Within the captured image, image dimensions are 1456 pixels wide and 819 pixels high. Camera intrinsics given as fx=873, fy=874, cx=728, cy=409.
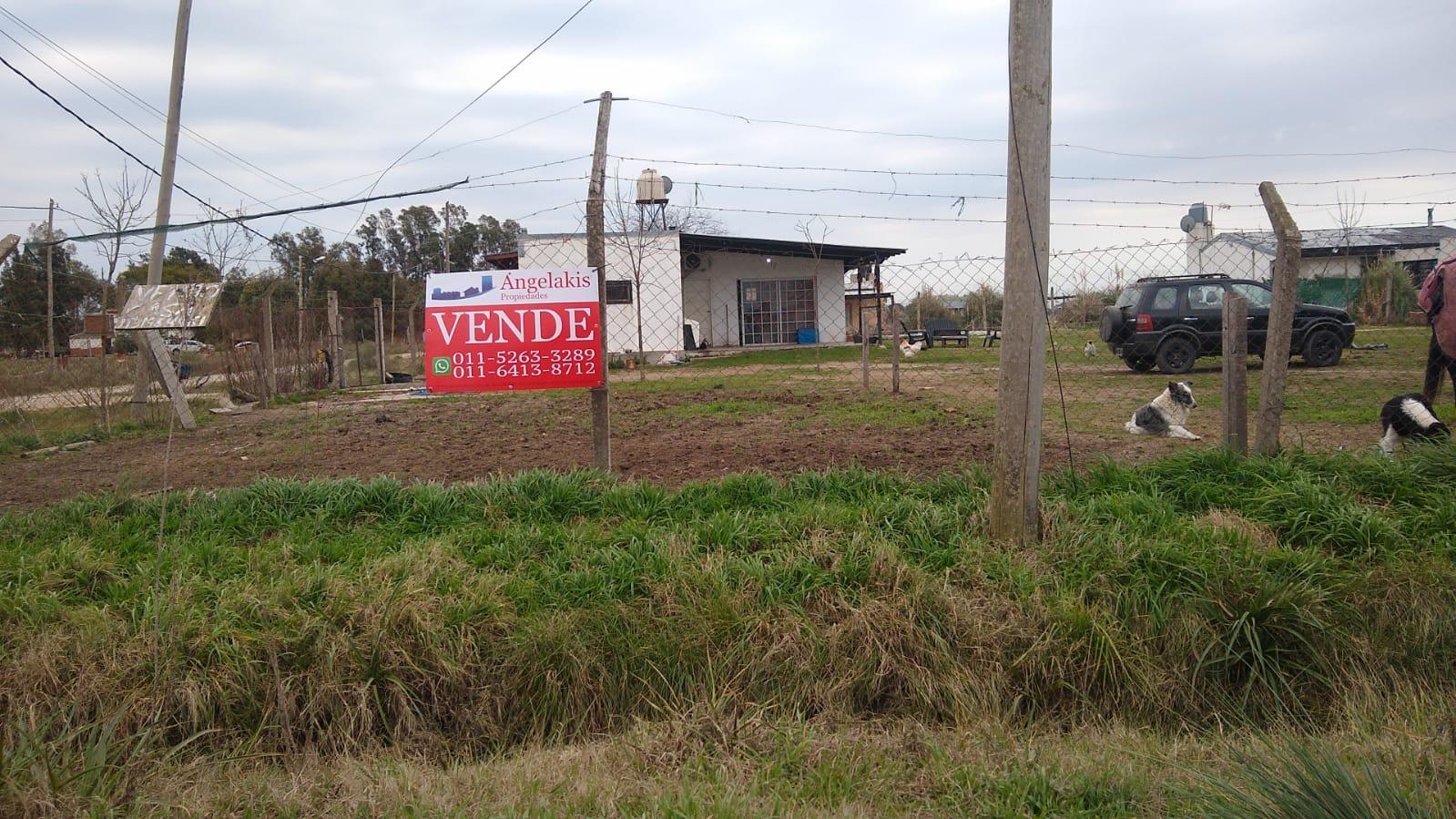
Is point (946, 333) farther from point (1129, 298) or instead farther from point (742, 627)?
point (742, 627)

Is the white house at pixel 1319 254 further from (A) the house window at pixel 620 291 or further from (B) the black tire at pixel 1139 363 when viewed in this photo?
(A) the house window at pixel 620 291

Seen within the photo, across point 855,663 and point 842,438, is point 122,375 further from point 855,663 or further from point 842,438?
point 855,663

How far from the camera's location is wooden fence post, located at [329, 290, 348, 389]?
54.7 feet

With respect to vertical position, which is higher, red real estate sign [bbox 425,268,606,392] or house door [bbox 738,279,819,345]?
house door [bbox 738,279,819,345]

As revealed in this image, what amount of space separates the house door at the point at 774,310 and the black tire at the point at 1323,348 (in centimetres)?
1438

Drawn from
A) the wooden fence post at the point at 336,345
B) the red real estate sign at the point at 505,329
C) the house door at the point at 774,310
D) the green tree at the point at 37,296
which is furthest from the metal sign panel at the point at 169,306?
the house door at the point at 774,310

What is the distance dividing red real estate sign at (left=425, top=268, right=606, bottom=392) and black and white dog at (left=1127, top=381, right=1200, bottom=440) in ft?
14.4

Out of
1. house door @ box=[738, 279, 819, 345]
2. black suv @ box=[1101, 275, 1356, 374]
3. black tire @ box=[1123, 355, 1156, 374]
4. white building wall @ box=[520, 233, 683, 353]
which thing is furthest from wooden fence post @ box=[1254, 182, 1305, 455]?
house door @ box=[738, 279, 819, 345]

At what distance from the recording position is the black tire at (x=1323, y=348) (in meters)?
12.0

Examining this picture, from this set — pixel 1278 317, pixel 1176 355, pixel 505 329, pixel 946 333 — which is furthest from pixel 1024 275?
pixel 946 333

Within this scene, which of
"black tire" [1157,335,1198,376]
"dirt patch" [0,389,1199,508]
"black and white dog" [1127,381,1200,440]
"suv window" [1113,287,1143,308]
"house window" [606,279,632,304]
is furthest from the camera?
"house window" [606,279,632,304]

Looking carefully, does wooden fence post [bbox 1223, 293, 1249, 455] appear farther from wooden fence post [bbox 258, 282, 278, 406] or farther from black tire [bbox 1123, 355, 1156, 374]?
wooden fence post [bbox 258, 282, 278, 406]

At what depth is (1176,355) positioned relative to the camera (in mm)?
12289

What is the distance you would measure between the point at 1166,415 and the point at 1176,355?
243 inches
